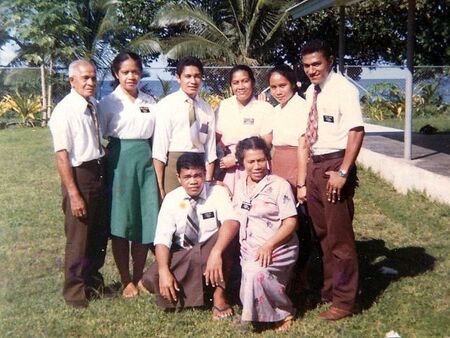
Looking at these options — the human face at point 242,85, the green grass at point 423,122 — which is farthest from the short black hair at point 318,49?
the green grass at point 423,122

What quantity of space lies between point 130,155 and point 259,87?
44.5 feet

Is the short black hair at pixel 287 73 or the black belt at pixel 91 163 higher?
the short black hair at pixel 287 73

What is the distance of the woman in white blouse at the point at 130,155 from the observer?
4.29 m

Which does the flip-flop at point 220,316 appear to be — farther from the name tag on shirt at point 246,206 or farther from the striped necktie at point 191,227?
the name tag on shirt at point 246,206

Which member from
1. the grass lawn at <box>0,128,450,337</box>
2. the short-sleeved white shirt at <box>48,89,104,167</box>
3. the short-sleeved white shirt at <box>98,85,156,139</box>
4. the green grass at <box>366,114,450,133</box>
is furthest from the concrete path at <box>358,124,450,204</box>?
the short-sleeved white shirt at <box>48,89,104,167</box>

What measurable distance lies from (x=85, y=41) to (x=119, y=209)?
17256 millimetres

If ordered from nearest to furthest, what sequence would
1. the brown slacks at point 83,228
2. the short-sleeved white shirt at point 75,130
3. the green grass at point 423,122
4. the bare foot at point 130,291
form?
the short-sleeved white shirt at point 75,130 < the brown slacks at point 83,228 < the bare foot at point 130,291 < the green grass at point 423,122

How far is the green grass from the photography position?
14536 millimetres

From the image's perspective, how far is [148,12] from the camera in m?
23.2

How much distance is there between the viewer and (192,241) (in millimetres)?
4180

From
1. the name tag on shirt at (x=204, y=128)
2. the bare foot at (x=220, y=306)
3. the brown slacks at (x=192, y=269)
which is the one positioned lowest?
the bare foot at (x=220, y=306)

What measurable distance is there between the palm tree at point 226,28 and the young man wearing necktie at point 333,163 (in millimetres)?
15215

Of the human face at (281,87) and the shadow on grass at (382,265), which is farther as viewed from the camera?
the shadow on grass at (382,265)

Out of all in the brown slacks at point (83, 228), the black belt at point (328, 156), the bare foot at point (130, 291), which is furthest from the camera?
the bare foot at point (130, 291)
